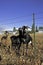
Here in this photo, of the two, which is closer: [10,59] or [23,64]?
[23,64]

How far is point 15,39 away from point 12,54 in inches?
99.5

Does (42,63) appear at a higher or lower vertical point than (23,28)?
lower

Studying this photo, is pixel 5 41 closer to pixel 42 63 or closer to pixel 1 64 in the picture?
pixel 1 64

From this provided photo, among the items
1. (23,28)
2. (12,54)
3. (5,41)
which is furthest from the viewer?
(5,41)

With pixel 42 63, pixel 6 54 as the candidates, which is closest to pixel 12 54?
pixel 6 54

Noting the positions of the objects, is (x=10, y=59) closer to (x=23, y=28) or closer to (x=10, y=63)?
(x=10, y=63)

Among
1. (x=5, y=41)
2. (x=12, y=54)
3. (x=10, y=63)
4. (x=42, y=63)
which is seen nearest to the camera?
(x=42, y=63)

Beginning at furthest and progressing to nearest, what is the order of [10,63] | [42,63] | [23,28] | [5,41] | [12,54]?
[5,41] → [23,28] → [12,54] → [10,63] → [42,63]

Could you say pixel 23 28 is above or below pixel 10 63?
above

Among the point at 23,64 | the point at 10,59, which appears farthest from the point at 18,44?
the point at 23,64

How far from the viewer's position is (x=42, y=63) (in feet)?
23.4

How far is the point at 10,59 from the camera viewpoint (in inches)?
318

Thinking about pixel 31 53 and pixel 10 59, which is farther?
pixel 31 53

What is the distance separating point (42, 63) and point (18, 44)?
3.97m
